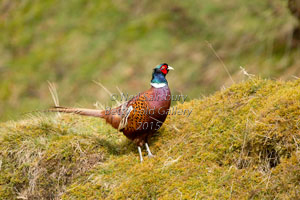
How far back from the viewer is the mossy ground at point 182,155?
3.61m

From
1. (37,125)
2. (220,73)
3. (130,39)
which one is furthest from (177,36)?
(37,125)

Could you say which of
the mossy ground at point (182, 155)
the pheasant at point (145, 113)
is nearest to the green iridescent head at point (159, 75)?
the pheasant at point (145, 113)

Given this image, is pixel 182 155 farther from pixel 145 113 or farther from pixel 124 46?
pixel 124 46

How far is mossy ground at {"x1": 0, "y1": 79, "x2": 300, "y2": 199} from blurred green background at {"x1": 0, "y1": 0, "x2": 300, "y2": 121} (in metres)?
3.86

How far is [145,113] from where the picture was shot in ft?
14.2

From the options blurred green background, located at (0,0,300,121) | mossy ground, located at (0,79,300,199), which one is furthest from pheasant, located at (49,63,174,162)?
blurred green background, located at (0,0,300,121)

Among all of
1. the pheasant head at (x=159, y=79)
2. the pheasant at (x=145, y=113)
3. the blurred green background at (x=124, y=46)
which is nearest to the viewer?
the pheasant at (x=145, y=113)

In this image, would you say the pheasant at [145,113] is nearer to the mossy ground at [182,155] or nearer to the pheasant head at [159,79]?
the pheasant head at [159,79]

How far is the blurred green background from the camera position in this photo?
8.92 meters

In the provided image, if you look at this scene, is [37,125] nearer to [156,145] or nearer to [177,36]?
[156,145]

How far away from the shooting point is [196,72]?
9922mm

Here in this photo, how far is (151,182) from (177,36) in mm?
7572

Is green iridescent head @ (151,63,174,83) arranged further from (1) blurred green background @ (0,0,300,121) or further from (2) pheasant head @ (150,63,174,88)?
(1) blurred green background @ (0,0,300,121)

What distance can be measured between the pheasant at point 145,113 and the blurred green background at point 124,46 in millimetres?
4073
